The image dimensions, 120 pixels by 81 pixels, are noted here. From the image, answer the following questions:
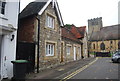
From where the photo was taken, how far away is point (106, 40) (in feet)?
166

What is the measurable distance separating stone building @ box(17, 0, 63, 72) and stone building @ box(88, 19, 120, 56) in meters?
42.1

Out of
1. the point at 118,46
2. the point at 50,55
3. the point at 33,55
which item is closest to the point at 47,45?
the point at 50,55

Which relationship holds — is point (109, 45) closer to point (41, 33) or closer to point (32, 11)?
point (41, 33)

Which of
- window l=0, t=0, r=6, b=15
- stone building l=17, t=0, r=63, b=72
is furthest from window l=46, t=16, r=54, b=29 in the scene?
window l=0, t=0, r=6, b=15

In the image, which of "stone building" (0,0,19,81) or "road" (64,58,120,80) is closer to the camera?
"stone building" (0,0,19,81)

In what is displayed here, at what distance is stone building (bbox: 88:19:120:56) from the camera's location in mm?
48672

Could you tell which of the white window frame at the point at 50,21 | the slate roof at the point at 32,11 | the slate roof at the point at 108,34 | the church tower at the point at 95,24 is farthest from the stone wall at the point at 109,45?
the slate roof at the point at 32,11

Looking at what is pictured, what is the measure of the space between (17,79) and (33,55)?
2928 millimetres

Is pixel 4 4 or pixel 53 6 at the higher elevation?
pixel 53 6

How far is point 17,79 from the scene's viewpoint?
6.64 metres

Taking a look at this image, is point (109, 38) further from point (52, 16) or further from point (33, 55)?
point (33, 55)

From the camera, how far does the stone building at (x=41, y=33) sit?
970 centimetres

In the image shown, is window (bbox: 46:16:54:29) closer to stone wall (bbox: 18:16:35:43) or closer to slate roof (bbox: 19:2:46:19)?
slate roof (bbox: 19:2:46:19)

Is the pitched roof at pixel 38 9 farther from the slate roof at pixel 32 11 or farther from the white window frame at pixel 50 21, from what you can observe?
the white window frame at pixel 50 21
